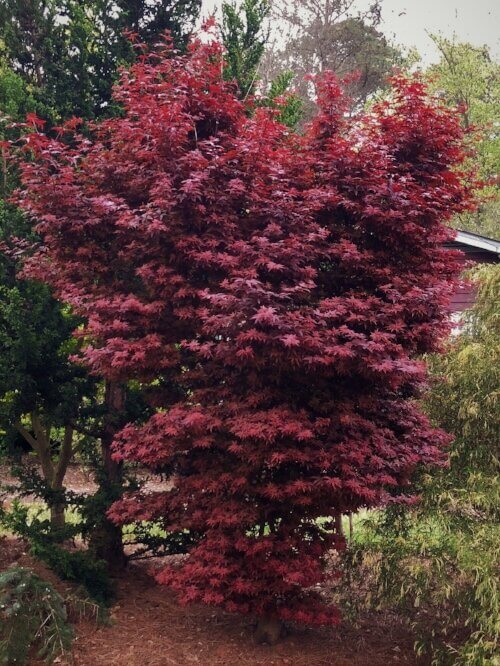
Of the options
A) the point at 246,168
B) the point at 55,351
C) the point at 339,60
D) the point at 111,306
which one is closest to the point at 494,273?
the point at 246,168

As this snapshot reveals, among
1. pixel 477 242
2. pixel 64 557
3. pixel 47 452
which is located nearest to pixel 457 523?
pixel 64 557

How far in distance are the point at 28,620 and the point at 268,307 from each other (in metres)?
2.65

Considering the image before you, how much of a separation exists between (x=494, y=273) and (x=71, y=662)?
13.0 ft

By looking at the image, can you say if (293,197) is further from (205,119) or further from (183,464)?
(183,464)

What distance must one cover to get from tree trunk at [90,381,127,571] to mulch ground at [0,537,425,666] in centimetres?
33

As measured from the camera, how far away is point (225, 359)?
14.6 ft

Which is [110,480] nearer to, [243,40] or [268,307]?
[268,307]

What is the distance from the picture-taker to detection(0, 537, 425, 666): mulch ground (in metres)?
4.94

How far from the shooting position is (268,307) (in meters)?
4.10

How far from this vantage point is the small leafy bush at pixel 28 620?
15.2 ft

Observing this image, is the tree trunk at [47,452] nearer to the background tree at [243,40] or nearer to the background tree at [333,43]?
the background tree at [243,40]

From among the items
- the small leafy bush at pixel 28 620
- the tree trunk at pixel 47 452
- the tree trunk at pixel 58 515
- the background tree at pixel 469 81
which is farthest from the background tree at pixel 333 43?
the small leafy bush at pixel 28 620

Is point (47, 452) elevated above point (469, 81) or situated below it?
below

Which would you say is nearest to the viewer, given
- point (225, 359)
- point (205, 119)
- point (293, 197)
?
point (225, 359)
